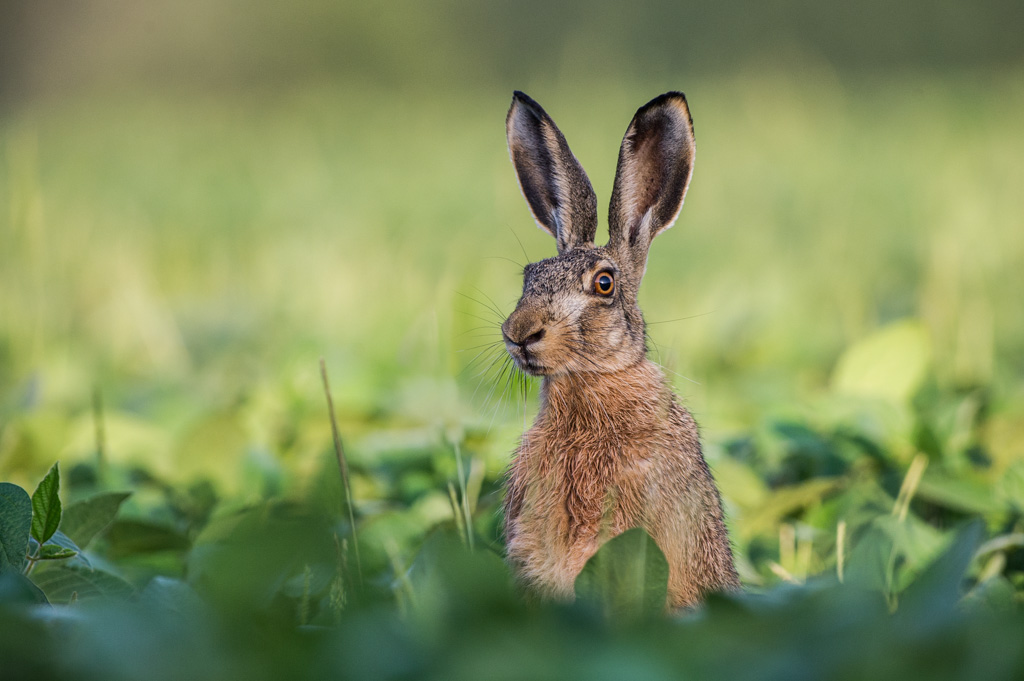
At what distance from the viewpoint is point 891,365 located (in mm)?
3627

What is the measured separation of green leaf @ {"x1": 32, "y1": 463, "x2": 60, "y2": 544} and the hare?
93 centimetres

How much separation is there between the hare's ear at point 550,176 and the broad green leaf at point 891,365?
4.37ft

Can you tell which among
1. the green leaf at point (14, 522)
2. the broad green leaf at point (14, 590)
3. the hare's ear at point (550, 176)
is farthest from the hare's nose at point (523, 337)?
the broad green leaf at point (14, 590)

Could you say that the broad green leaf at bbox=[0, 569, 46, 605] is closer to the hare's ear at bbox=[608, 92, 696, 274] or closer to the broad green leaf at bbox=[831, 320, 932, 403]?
the hare's ear at bbox=[608, 92, 696, 274]

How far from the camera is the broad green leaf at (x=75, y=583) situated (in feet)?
6.15

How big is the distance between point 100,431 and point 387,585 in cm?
101

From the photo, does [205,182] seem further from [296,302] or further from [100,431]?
[100,431]

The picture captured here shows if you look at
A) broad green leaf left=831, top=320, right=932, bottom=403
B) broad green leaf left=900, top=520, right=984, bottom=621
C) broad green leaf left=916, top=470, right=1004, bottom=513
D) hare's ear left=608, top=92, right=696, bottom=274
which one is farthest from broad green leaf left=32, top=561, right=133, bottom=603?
broad green leaf left=831, top=320, right=932, bottom=403

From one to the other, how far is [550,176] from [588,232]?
189 mm

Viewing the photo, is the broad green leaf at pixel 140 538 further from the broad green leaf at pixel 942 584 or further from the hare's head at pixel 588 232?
the broad green leaf at pixel 942 584

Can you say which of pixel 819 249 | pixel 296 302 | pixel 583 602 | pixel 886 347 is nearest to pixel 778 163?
pixel 819 249

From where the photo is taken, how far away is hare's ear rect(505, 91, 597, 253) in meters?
2.66

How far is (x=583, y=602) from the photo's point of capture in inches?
52.2

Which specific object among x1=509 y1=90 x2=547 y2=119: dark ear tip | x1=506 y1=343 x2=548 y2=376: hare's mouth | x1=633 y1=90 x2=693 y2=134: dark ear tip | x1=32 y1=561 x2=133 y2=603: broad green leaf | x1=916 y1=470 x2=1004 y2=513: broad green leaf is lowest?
x1=916 y1=470 x2=1004 y2=513: broad green leaf
